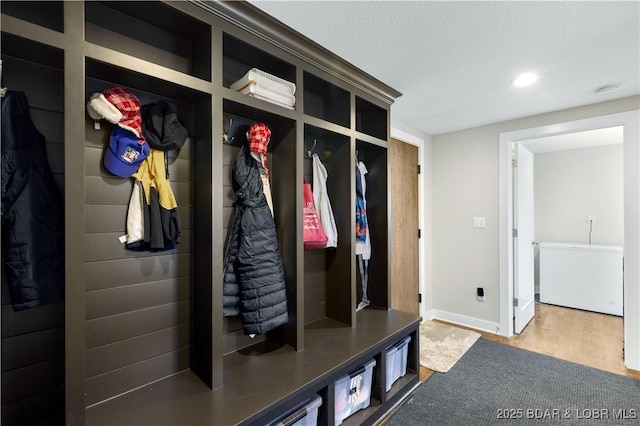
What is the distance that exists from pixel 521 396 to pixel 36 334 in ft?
9.10

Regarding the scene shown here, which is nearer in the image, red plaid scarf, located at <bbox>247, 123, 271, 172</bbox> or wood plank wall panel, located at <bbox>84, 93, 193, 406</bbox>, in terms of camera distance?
wood plank wall panel, located at <bbox>84, 93, 193, 406</bbox>

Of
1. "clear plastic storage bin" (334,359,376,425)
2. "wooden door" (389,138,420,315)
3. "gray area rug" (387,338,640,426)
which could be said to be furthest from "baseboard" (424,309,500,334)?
"clear plastic storage bin" (334,359,376,425)

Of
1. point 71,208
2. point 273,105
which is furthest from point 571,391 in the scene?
point 71,208

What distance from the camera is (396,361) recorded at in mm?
2064

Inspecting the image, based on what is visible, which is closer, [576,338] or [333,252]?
[333,252]

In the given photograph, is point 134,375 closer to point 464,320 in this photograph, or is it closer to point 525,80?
point 525,80

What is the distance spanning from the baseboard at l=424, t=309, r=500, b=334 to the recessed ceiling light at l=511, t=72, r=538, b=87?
91.9 inches

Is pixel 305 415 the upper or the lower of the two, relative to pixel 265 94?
lower

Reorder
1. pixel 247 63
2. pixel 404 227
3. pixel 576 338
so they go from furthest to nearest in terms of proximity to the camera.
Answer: pixel 404 227 → pixel 576 338 → pixel 247 63

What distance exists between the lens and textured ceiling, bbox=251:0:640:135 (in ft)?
4.62

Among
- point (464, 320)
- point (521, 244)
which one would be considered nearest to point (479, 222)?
point (521, 244)

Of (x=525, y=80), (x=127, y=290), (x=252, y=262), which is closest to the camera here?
(x=127, y=290)

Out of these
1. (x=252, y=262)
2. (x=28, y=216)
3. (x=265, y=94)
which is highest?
(x=265, y=94)

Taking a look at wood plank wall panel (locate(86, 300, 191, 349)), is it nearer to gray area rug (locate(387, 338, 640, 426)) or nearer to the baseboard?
gray area rug (locate(387, 338, 640, 426))
